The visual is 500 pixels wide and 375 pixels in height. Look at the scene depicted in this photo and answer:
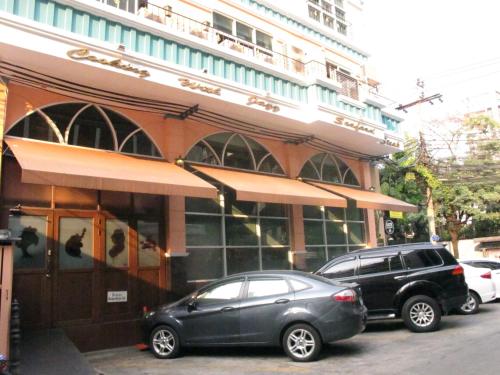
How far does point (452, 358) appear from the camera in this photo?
291 inches

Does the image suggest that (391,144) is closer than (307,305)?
No

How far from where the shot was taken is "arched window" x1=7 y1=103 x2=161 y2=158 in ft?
32.4

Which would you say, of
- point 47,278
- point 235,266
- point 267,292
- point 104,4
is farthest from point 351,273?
point 104,4

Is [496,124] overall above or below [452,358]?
above

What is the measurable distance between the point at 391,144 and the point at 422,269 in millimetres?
8285

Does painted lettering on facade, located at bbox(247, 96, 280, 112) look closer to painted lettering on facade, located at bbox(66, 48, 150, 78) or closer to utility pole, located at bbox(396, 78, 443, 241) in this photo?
painted lettering on facade, located at bbox(66, 48, 150, 78)

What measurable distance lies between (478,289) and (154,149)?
940 cm

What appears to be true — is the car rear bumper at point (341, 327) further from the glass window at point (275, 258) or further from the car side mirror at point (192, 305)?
the glass window at point (275, 258)

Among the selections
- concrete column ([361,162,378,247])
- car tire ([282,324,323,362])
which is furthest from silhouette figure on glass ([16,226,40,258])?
concrete column ([361,162,378,247])

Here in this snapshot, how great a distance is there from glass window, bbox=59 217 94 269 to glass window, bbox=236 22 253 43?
7521mm

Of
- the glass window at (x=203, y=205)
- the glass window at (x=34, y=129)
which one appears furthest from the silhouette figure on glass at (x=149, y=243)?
the glass window at (x=34, y=129)

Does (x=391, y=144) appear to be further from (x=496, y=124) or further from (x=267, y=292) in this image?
(x=496, y=124)

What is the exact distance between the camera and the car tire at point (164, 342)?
8.73 m

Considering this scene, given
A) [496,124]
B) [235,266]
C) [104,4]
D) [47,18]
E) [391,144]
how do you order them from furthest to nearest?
[496,124], [391,144], [235,266], [104,4], [47,18]
